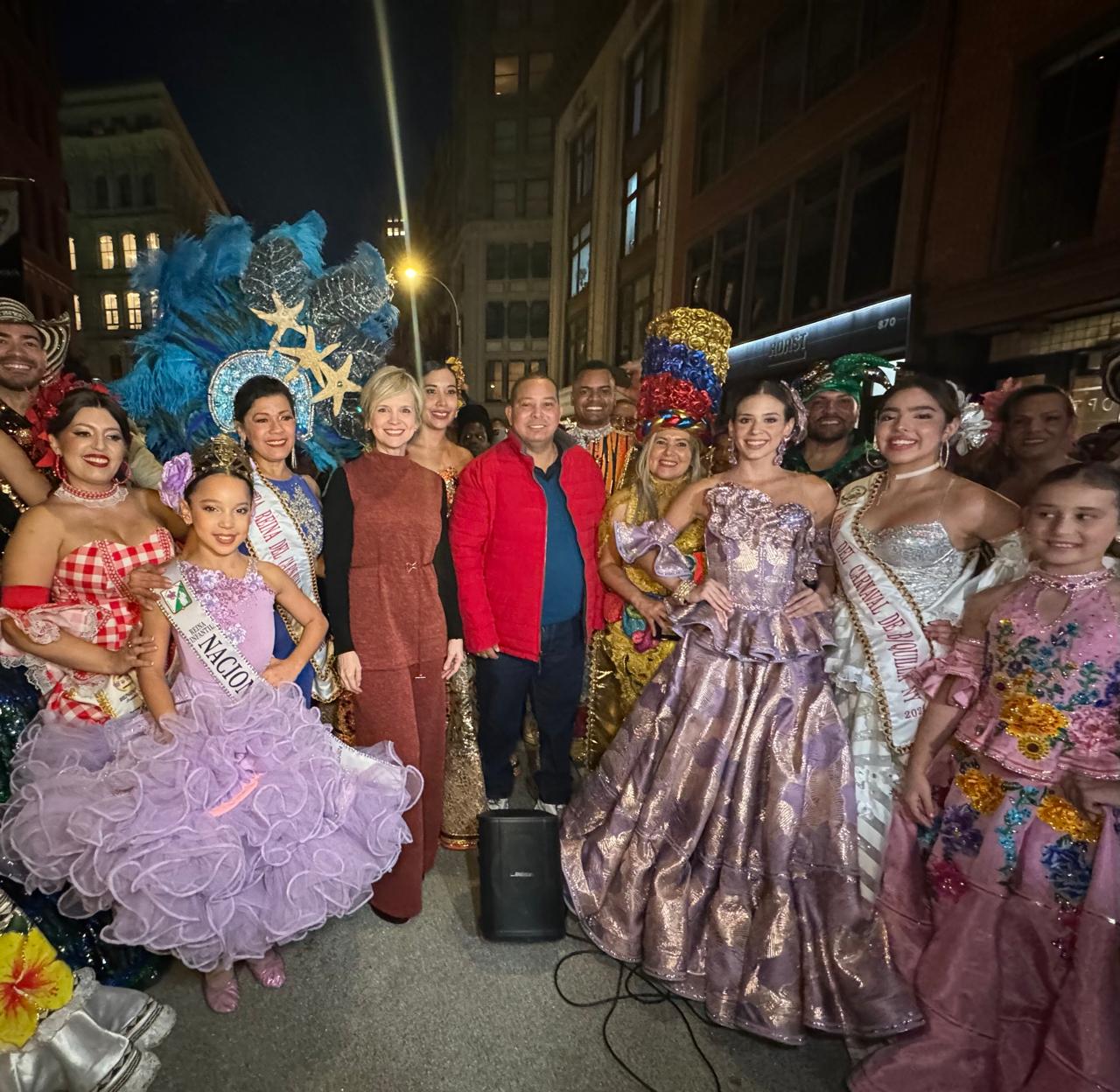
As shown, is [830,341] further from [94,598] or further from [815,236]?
[94,598]

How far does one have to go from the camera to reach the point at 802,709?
2.19 m

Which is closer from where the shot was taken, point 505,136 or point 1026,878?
point 1026,878

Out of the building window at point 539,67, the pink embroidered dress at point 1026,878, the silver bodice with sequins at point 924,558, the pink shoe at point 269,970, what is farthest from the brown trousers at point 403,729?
the building window at point 539,67

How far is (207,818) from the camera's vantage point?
1.69 metres

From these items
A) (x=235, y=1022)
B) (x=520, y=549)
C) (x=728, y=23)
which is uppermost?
(x=728, y=23)

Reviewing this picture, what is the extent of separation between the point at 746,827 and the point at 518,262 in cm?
819

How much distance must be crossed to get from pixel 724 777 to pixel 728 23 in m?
8.29

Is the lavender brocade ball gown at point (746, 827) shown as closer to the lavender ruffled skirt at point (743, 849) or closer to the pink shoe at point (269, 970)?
the lavender ruffled skirt at point (743, 849)

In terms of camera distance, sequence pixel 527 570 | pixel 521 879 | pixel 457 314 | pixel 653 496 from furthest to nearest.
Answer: pixel 457 314 → pixel 653 496 → pixel 527 570 → pixel 521 879

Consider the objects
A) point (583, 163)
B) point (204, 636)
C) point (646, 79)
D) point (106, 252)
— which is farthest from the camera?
point (106, 252)

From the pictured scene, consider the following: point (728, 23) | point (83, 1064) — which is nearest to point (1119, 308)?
point (728, 23)

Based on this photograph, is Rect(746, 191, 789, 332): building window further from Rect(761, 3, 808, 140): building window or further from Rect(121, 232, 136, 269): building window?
Rect(121, 232, 136, 269): building window

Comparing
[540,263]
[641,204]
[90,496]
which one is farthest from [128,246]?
[90,496]

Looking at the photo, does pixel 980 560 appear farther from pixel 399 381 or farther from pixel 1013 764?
pixel 399 381
